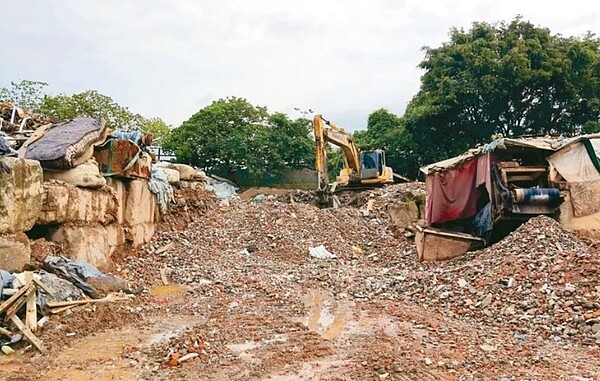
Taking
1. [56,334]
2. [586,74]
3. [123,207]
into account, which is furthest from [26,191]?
[586,74]

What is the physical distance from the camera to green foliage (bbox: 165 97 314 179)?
22938 mm

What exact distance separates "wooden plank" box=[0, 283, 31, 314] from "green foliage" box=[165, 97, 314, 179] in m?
17.7

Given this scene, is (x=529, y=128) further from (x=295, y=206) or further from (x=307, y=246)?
(x=307, y=246)

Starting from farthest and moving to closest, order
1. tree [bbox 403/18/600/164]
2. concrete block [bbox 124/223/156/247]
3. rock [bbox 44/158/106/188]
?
tree [bbox 403/18/600/164] → concrete block [bbox 124/223/156/247] → rock [bbox 44/158/106/188]

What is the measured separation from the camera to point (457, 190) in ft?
33.0

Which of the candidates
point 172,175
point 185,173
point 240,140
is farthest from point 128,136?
point 240,140

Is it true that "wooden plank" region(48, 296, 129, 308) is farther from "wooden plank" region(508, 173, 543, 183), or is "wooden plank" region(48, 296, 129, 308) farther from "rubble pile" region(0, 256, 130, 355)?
"wooden plank" region(508, 173, 543, 183)

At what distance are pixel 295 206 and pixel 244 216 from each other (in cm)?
152

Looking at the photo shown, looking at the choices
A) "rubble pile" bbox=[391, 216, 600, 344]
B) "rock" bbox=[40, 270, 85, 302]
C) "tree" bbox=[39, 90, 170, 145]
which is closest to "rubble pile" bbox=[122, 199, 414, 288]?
"rock" bbox=[40, 270, 85, 302]

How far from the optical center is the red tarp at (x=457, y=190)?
9.47 metres

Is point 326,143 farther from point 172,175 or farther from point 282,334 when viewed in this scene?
point 282,334

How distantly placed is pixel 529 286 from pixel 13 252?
5811 mm

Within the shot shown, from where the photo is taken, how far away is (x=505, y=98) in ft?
62.9

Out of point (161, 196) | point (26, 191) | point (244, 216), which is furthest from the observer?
point (244, 216)
